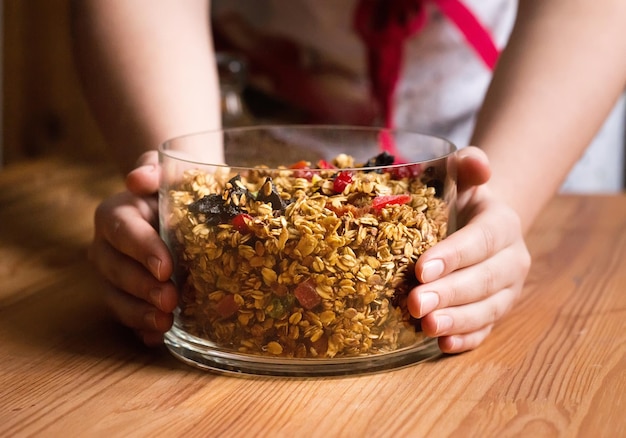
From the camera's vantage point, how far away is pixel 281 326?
1.94 ft

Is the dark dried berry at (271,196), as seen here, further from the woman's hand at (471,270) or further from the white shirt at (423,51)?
the white shirt at (423,51)

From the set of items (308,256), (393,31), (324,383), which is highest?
(393,31)

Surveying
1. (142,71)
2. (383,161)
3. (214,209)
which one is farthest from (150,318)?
(142,71)

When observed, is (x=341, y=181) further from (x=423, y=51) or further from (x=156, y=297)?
(x=423, y=51)

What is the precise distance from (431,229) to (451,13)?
66cm

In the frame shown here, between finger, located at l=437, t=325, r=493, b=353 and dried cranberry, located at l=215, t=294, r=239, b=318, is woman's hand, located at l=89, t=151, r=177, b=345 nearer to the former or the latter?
dried cranberry, located at l=215, t=294, r=239, b=318

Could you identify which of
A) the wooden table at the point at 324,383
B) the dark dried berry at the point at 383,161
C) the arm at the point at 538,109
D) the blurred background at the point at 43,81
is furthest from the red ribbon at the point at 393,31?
the blurred background at the point at 43,81

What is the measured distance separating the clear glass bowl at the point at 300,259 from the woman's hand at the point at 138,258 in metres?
0.01

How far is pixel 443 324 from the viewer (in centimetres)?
64

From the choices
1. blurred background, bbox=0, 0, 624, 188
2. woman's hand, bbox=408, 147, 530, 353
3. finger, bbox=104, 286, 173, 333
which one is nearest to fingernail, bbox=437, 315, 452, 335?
woman's hand, bbox=408, 147, 530, 353

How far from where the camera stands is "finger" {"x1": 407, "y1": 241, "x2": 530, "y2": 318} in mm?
615

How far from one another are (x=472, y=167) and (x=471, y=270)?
0.09 meters

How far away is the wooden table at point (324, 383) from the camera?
21.8 inches

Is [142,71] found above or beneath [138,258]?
above
